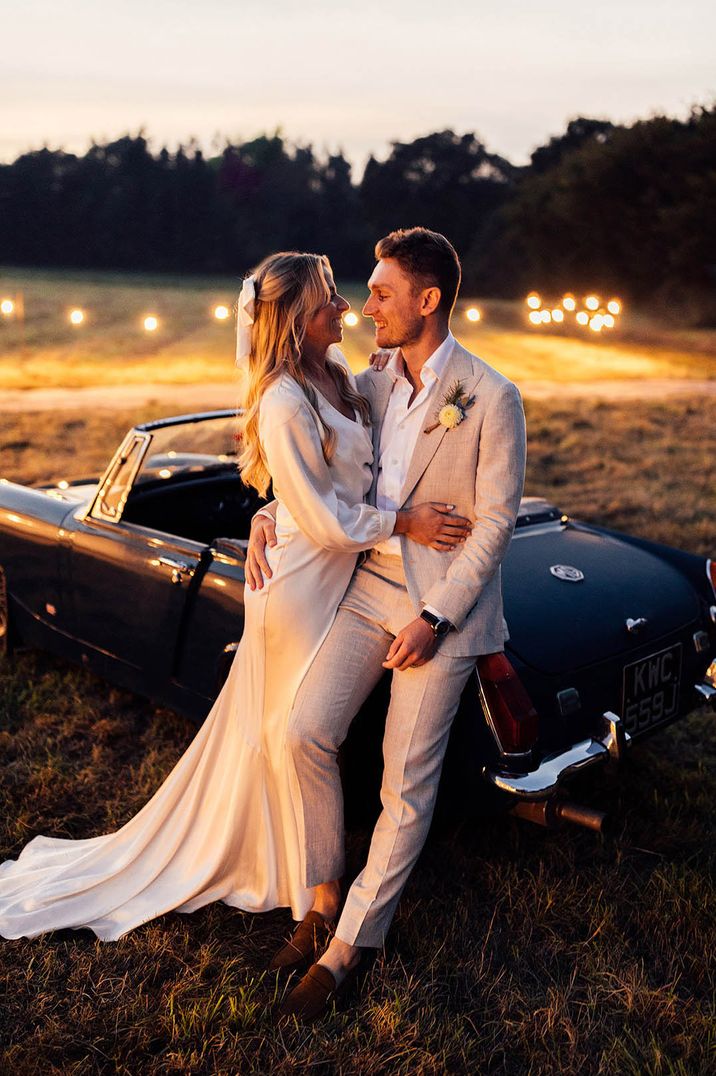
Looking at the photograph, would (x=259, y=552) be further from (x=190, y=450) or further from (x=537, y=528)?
(x=190, y=450)

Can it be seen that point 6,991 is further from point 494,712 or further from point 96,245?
point 96,245

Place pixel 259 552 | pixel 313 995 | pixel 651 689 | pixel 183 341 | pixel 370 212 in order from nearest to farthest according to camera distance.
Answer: pixel 313 995, pixel 259 552, pixel 651 689, pixel 183 341, pixel 370 212

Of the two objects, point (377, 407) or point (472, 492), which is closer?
point (472, 492)

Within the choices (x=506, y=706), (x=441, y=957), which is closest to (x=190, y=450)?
(x=506, y=706)

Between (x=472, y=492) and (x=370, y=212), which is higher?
(x=370, y=212)

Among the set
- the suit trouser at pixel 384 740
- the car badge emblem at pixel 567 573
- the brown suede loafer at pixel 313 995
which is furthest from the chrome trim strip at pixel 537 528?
the brown suede loafer at pixel 313 995

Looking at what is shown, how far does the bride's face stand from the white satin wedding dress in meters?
0.18

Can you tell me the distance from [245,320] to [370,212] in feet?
91.8

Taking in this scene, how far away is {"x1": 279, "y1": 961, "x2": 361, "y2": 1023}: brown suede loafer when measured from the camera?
271 centimetres

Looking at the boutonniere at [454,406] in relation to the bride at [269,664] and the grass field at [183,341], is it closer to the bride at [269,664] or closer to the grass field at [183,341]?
the bride at [269,664]

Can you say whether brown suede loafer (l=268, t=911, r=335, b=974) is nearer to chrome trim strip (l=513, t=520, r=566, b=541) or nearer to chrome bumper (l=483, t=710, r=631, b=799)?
chrome bumper (l=483, t=710, r=631, b=799)

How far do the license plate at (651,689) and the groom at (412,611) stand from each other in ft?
2.58

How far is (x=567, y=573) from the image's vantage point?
370 centimetres

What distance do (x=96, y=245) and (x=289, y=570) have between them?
2603 cm
